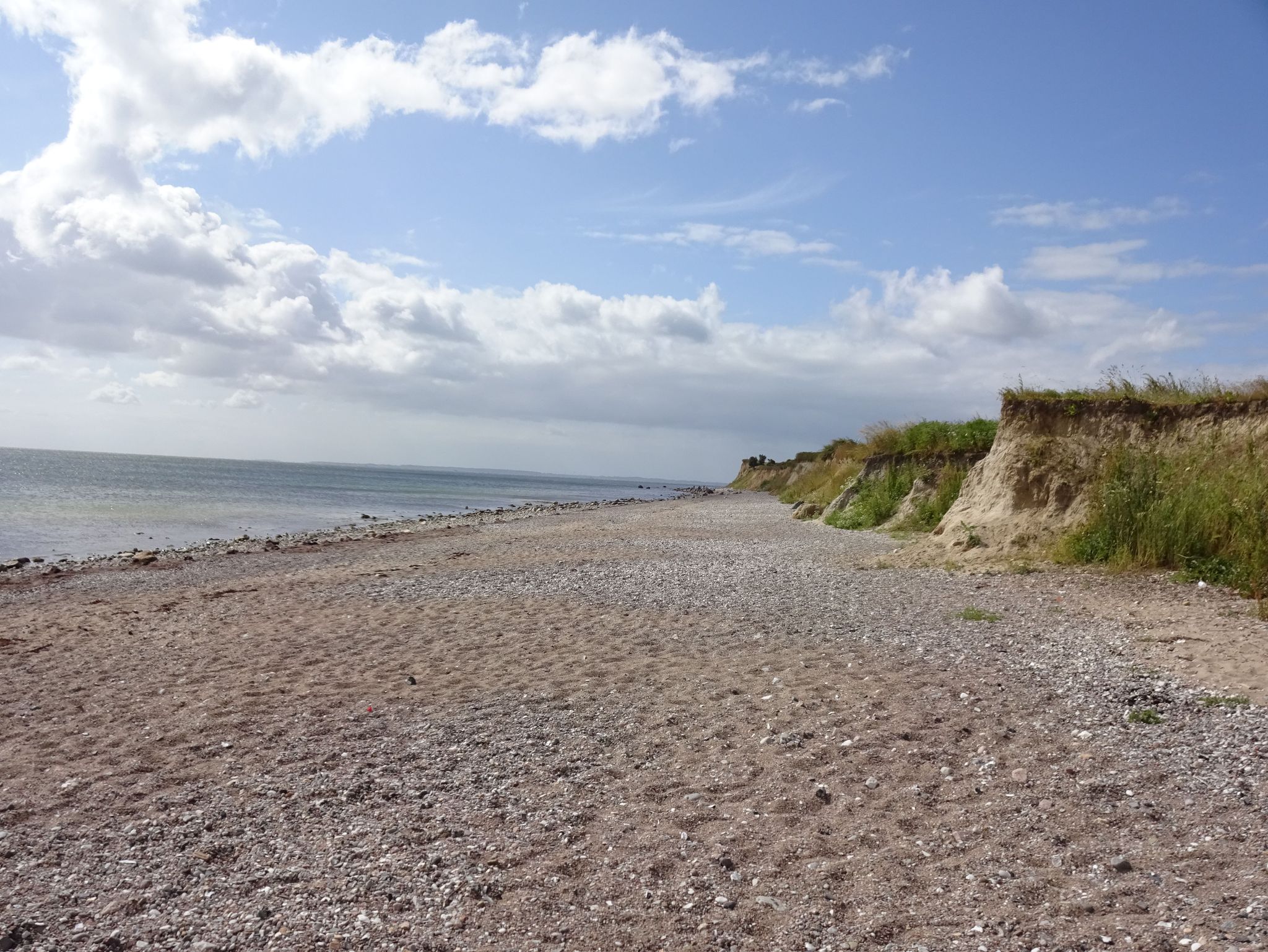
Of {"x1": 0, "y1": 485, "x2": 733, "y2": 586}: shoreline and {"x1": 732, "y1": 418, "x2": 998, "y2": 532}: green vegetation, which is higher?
{"x1": 732, "y1": 418, "x2": 998, "y2": 532}: green vegetation

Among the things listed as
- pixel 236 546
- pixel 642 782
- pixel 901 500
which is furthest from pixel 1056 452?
pixel 236 546

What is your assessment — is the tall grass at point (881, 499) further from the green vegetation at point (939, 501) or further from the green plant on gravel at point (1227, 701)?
the green plant on gravel at point (1227, 701)

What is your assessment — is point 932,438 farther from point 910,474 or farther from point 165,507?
point 165,507

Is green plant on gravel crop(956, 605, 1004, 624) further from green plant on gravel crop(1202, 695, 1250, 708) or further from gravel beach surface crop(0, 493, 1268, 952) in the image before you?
green plant on gravel crop(1202, 695, 1250, 708)

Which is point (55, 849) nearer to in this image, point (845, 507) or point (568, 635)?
point (568, 635)

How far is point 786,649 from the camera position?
28.3 ft

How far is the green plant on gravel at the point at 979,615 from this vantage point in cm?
987

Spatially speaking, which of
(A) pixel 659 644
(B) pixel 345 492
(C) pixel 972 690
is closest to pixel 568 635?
(A) pixel 659 644

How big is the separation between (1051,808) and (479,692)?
178 inches

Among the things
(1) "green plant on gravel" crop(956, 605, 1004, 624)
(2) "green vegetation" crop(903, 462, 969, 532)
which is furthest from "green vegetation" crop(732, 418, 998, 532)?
A: (1) "green plant on gravel" crop(956, 605, 1004, 624)

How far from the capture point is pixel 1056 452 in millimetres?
15031

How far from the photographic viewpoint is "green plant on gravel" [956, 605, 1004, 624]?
987 cm

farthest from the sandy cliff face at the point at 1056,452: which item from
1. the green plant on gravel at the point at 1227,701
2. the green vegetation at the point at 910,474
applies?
the green plant on gravel at the point at 1227,701

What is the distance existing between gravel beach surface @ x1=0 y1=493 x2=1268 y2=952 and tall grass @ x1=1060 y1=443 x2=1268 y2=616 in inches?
49.6
